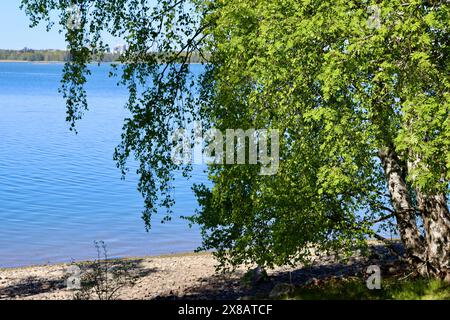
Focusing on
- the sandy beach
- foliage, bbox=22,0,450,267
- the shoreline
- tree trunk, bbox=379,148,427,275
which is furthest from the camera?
the shoreline

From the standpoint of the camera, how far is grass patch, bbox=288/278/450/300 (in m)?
14.5

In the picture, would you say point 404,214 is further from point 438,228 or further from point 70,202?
point 70,202

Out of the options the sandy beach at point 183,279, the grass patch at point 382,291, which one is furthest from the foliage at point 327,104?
the sandy beach at point 183,279

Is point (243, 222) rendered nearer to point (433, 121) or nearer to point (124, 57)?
point (433, 121)

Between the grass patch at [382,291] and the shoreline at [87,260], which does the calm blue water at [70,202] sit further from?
the grass patch at [382,291]

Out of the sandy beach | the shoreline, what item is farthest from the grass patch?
the shoreline

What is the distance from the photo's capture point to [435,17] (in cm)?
1076

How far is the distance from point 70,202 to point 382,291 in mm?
36961

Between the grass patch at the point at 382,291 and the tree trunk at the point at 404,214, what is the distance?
905mm

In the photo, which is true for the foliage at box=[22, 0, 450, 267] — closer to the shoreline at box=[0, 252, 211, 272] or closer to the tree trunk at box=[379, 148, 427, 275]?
the tree trunk at box=[379, 148, 427, 275]

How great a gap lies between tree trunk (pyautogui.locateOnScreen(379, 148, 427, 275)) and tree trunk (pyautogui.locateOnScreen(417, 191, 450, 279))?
92 cm

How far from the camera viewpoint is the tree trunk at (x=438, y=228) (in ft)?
51.6
